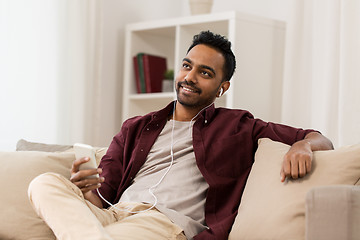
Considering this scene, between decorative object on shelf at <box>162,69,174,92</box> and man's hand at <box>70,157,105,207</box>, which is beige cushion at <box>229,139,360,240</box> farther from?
decorative object on shelf at <box>162,69,174,92</box>

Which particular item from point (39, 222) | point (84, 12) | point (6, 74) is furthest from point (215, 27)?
point (39, 222)

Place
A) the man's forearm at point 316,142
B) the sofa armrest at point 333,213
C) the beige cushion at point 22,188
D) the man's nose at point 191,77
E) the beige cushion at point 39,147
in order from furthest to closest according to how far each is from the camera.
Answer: the beige cushion at point 39,147
the man's nose at point 191,77
the beige cushion at point 22,188
the man's forearm at point 316,142
the sofa armrest at point 333,213

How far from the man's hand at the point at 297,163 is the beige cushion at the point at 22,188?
0.97 metres

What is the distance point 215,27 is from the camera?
133 inches

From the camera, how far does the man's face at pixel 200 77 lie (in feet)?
7.28

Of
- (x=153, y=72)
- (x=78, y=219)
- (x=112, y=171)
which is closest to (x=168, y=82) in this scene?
(x=153, y=72)

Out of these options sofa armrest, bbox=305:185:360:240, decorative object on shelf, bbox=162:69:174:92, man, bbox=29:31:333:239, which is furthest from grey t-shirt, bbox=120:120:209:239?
decorative object on shelf, bbox=162:69:174:92

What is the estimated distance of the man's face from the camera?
2.22m

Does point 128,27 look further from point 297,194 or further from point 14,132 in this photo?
point 297,194

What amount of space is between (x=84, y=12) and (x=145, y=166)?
1592mm

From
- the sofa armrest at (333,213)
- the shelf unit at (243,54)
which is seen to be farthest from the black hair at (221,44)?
the sofa armrest at (333,213)

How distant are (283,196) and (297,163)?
0.38ft

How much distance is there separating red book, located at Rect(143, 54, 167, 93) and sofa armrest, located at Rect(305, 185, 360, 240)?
223 cm

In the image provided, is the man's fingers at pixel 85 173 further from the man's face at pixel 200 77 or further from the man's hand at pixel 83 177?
the man's face at pixel 200 77
